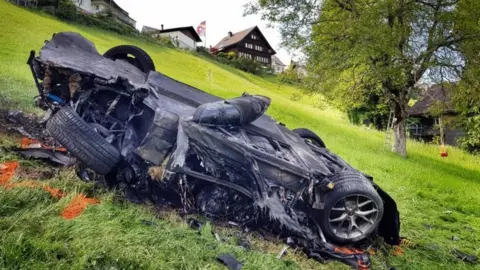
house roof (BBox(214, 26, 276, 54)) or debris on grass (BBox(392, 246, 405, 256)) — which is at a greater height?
house roof (BBox(214, 26, 276, 54))

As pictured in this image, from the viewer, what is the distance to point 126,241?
2.59 metres

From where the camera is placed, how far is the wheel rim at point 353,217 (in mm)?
3688

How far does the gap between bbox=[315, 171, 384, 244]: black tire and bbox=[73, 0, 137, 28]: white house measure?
35.4 feet

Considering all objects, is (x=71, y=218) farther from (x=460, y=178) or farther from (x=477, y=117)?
(x=477, y=117)

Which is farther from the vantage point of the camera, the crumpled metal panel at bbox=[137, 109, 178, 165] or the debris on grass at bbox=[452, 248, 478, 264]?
the debris on grass at bbox=[452, 248, 478, 264]

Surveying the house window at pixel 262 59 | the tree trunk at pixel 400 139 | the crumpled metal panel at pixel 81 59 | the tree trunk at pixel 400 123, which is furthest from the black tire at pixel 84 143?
the house window at pixel 262 59

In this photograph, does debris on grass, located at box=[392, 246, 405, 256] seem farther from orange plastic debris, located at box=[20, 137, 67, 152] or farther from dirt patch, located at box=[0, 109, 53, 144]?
dirt patch, located at box=[0, 109, 53, 144]

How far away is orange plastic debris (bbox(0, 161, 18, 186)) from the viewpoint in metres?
3.33

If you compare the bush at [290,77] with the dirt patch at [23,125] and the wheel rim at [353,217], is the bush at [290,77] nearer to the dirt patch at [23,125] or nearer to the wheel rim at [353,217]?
the dirt patch at [23,125]

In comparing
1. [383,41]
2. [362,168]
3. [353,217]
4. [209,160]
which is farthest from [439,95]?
[209,160]

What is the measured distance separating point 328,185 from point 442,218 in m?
3.36

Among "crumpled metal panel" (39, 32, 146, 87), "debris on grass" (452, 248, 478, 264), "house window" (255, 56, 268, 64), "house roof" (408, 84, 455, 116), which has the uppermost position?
"house window" (255, 56, 268, 64)

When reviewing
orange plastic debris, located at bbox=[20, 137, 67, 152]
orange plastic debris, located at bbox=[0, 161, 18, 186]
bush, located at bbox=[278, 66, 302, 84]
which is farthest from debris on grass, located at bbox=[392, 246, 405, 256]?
bush, located at bbox=[278, 66, 302, 84]

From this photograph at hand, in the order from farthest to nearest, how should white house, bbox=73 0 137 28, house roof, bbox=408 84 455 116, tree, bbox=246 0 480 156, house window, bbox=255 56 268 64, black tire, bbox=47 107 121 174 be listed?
house window, bbox=255 56 268 64 < white house, bbox=73 0 137 28 < house roof, bbox=408 84 455 116 < tree, bbox=246 0 480 156 < black tire, bbox=47 107 121 174
